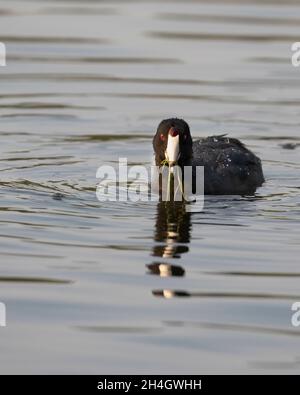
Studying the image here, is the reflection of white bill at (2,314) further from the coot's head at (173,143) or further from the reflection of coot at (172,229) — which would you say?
the coot's head at (173,143)

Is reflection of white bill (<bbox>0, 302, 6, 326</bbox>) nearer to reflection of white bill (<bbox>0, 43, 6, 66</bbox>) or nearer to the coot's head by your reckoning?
the coot's head

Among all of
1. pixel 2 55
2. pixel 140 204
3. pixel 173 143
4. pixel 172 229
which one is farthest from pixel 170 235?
pixel 2 55

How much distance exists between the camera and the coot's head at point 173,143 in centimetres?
899

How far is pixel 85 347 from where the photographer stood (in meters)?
5.93

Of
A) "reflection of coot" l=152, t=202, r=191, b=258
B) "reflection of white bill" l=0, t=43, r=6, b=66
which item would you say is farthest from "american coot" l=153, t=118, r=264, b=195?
"reflection of white bill" l=0, t=43, r=6, b=66

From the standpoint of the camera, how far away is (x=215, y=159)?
32.2ft

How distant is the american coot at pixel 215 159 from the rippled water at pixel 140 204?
23 cm

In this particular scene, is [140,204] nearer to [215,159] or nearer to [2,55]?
[215,159]

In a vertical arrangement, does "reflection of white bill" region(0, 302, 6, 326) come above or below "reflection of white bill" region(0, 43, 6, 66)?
below

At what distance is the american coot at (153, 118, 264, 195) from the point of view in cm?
916

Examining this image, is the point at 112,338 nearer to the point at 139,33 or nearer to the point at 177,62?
the point at 177,62

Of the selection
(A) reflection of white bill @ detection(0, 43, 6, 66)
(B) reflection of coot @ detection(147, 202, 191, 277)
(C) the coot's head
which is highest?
(A) reflection of white bill @ detection(0, 43, 6, 66)

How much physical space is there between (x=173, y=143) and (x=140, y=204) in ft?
1.68

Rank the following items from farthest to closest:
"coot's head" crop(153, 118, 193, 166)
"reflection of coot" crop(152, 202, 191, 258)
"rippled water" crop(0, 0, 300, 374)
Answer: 1. "coot's head" crop(153, 118, 193, 166)
2. "reflection of coot" crop(152, 202, 191, 258)
3. "rippled water" crop(0, 0, 300, 374)
